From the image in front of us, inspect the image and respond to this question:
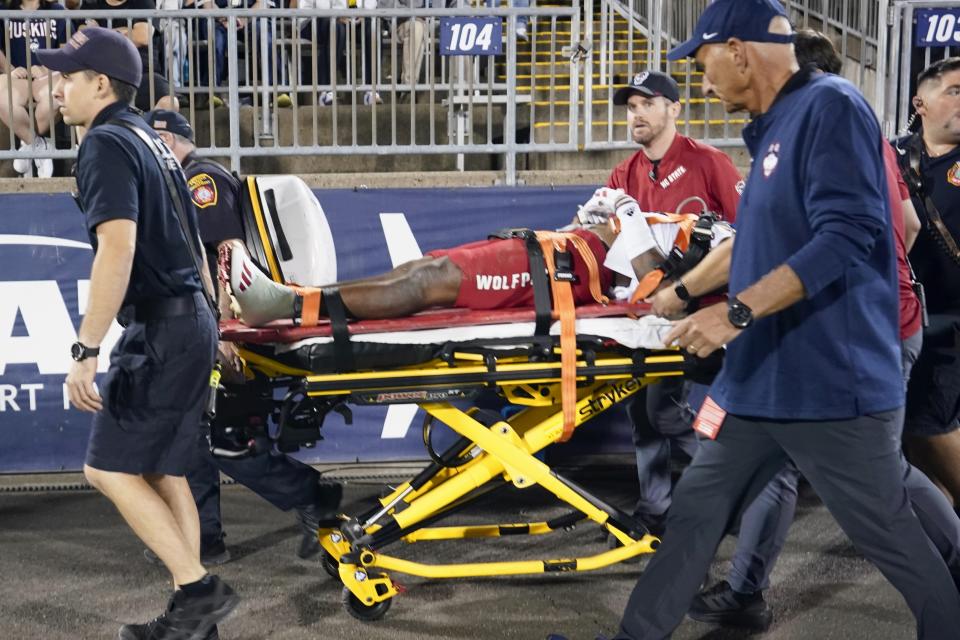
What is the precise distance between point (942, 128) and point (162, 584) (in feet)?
11.0

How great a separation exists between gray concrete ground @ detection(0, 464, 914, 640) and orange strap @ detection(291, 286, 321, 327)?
101cm

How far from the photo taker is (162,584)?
4.86m

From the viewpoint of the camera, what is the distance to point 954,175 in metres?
4.80

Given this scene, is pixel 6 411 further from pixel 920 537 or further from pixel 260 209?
pixel 920 537

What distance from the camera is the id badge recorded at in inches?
134

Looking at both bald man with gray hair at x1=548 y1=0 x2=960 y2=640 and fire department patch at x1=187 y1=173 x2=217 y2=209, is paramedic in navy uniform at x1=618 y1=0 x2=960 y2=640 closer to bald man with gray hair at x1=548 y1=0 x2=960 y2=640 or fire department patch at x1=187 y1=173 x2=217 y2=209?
bald man with gray hair at x1=548 y1=0 x2=960 y2=640

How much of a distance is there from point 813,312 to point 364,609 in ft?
6.62

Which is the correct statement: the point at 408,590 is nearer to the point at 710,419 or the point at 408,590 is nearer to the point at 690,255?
the point at 690,255

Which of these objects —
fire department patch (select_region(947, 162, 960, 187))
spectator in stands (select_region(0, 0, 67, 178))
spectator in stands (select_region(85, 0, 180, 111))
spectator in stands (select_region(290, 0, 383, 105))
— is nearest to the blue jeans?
fire department patch (select_region(947, 162, 960, 187))

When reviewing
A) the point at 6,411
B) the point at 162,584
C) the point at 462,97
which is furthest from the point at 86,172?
the point at 462,97

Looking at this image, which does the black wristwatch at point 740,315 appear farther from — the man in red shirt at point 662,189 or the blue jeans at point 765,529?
the man in red shirt at point 662,189

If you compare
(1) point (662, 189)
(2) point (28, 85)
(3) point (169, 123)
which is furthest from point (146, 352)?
(2) point (28, 85)

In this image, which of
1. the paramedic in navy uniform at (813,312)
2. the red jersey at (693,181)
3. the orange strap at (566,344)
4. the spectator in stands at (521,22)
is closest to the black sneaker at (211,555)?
the orange strap at (566,344)

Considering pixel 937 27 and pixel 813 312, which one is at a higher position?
pixel 937 27
